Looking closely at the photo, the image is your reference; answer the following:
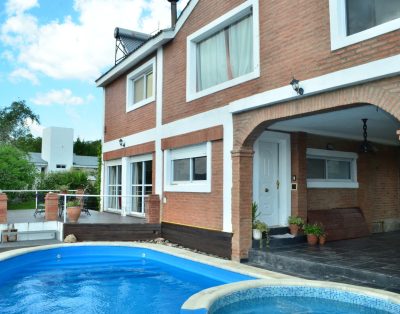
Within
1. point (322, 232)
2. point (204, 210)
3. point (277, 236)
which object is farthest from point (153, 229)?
point (322, 232)

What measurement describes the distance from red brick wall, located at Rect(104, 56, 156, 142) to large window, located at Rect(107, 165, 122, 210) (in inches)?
56.9

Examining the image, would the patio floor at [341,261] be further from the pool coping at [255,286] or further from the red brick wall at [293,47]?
the red brick wall at [293,47]

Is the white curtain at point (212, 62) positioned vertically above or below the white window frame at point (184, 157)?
above

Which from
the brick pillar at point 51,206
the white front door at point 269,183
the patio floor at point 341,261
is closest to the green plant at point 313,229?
the patio floor at point 341,261

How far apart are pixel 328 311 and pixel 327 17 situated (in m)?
5.41

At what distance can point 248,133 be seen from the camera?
9.16 meters

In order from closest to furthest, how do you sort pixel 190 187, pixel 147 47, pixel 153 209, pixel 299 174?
pixel 299 174, pixel 190 187, pixel 153 209, pixel 147 47

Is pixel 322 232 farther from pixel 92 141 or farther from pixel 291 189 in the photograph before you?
pixel 92 141

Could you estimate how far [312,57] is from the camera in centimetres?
768

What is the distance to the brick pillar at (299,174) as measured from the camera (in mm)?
10870

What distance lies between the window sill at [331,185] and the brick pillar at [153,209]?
5.06 m

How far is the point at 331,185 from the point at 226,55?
17.6 feet

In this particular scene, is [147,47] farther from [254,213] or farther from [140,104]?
[254,213]

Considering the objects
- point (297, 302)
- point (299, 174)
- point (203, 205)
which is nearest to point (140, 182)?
point (203, 205)
